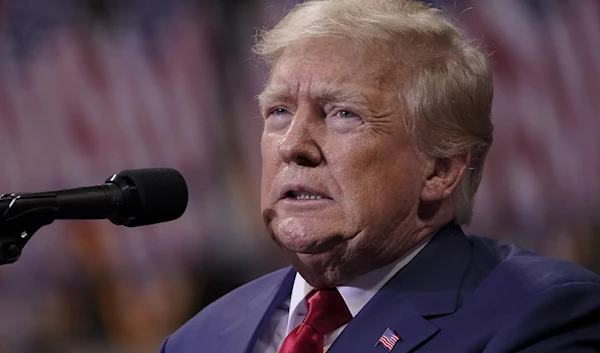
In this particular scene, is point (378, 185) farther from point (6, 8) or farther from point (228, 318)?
point (6, 8)

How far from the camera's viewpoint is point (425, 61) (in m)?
2.18

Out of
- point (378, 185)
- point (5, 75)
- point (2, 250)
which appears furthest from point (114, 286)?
point (2, 250)

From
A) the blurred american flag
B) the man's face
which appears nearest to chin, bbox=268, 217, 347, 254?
the man's face

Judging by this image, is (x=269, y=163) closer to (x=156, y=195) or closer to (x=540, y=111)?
(x=156, y=195)

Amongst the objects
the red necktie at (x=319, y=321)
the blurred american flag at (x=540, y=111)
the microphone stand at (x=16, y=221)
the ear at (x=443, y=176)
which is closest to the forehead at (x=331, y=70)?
the ear at (x=443, y=176)

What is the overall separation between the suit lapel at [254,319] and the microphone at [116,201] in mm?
641

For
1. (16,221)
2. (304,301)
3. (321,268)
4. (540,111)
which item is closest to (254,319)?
(304,301)

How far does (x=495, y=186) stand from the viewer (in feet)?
10.0

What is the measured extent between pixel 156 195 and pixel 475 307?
0.74 metres

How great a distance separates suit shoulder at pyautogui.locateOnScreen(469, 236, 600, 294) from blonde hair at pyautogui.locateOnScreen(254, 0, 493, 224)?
165mm

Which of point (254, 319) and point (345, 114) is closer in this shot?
point (345, 114)

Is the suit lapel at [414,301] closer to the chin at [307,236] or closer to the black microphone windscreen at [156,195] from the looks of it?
the chin at [307,236]

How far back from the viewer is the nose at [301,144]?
2.12 metres

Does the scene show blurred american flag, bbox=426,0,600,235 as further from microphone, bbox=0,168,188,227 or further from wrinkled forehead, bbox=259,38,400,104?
microphone, bbox=0,168,188,227
